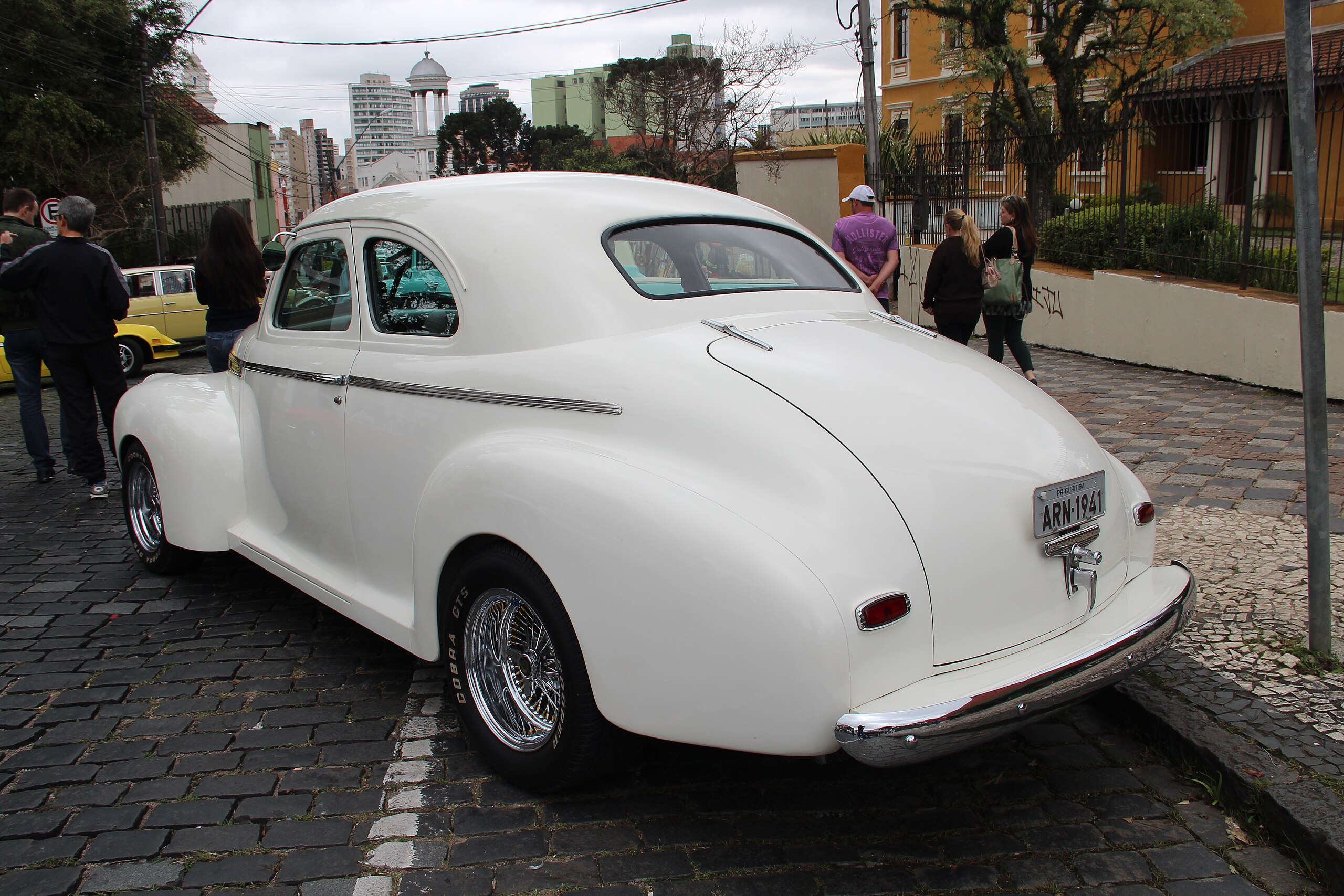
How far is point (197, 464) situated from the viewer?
14.5ft

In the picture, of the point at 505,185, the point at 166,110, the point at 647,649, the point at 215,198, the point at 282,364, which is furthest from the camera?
the point at 215,198

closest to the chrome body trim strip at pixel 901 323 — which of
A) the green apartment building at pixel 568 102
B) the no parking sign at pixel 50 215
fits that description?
the no parking sign at pixel 50 215

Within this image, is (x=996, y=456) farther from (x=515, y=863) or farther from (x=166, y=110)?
(x=166, y=110)

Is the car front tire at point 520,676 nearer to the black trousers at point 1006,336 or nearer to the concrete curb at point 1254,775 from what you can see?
the concrete curb at point 1254,775

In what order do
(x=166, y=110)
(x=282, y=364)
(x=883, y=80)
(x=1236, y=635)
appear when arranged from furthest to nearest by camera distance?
(x=883, y=80) → (x=166, y=110) → (x=282, y=364) → (x=1236, y=635)

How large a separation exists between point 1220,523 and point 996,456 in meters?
3.07

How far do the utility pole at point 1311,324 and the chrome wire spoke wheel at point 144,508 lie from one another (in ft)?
16.3

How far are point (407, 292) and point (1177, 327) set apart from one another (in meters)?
8.44

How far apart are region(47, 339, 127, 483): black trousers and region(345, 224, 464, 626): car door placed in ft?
13.1

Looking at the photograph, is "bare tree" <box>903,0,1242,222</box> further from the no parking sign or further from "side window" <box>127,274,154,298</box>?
the no parking sign

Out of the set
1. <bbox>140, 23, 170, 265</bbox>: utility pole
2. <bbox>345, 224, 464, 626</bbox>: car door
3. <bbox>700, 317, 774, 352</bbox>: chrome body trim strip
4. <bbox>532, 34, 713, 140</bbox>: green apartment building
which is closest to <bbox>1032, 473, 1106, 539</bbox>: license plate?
<bbox>700, 317, 774, 352</bbox>: chrome body trim strip

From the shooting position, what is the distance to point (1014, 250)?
8.76 metres

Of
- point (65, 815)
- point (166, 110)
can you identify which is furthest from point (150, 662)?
point (166, 110)

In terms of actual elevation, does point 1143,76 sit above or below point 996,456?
above
